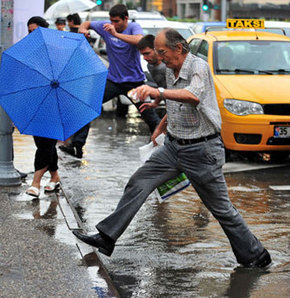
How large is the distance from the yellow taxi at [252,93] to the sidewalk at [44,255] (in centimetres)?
330

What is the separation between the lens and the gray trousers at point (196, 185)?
236 inches

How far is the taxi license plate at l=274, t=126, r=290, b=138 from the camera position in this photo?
35.3 feet

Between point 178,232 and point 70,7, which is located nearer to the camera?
point 178,232

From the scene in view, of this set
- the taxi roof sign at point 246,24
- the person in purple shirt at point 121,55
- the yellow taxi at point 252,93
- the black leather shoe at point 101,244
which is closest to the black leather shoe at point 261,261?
the black leather shoe at point 101,244

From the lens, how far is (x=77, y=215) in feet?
25.2

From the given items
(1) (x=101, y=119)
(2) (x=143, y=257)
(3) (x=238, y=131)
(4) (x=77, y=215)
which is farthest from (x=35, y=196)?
(1) (x=101, y=119)

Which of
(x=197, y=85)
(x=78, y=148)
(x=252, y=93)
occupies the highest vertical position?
(x=197, y=85)

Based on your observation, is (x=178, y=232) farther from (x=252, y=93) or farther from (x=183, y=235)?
(x=252, y=93)

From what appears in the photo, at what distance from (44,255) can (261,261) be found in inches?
63.9

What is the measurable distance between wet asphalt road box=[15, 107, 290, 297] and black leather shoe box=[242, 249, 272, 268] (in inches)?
2.6

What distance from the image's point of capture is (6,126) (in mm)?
9016

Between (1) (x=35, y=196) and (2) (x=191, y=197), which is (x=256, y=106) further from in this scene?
(1) (x=35, y=196)

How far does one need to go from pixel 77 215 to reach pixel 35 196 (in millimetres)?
735

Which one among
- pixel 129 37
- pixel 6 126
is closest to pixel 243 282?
pixel 6 126
